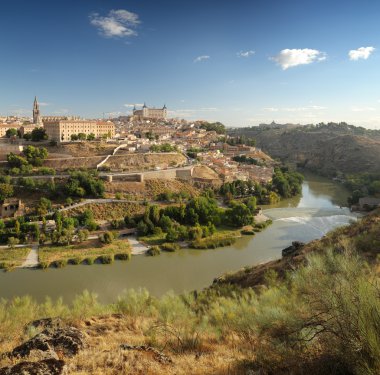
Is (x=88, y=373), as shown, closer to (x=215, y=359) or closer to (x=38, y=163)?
(x=215, y=359)

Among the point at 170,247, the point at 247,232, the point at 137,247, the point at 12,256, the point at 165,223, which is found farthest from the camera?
the point at 247,232

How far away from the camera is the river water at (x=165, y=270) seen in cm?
1288

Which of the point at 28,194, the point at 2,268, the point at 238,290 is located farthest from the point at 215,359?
the point at 28,194

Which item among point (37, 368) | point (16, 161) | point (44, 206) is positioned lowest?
point (44, 206)

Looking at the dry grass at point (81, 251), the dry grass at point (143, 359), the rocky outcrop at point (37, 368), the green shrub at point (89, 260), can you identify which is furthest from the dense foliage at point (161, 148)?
the rocky outcrop at point (37, 368)

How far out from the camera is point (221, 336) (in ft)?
17.8

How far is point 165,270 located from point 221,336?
9668mm

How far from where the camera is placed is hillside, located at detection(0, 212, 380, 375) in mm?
3551

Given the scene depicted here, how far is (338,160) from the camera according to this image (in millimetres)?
47125

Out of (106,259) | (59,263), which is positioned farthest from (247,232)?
(59,263)

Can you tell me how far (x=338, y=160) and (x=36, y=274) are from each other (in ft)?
143

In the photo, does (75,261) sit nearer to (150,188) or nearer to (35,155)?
(150,188)

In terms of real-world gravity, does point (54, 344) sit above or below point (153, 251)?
above

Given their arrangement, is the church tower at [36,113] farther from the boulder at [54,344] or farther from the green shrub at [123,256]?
the boulder at [54,344]
